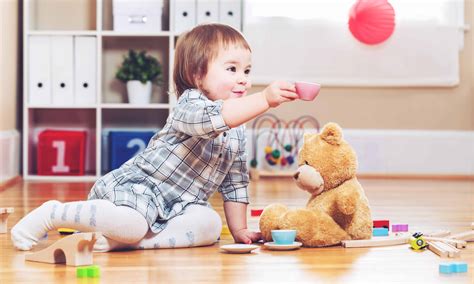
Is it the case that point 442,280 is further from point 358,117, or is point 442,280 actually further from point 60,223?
point 358,117

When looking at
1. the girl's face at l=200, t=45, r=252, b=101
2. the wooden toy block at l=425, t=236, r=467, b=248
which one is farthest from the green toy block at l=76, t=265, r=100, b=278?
the wooden toy block at l=425, t=236, r=467, b=248

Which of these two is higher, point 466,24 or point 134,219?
point 466,24

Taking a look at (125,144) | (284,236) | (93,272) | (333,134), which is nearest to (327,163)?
(333,134)

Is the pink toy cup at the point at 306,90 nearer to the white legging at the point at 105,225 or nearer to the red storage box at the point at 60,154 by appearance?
the white legging at the point at 105,225

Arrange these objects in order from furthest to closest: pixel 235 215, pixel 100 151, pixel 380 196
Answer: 1. pixel 100 151
2. pixel 380 196
3. pixel 235 215

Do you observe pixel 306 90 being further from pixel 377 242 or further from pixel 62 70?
pixel 62 70

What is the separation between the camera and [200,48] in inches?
60.5

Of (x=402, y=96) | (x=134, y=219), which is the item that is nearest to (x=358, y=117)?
(x=402, y=96)

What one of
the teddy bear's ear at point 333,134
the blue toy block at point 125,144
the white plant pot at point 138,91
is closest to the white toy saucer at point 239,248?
the teddy bear's ear at point 333,134

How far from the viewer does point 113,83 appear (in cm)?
352

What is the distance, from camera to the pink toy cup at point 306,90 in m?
1.30

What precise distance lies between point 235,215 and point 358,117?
211 centimetres

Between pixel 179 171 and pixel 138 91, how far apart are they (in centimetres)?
188

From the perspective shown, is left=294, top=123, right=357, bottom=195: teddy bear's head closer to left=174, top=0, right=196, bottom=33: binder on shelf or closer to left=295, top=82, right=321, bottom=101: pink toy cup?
left=295, top=82, right=321, bottom=101: pink toy cup
